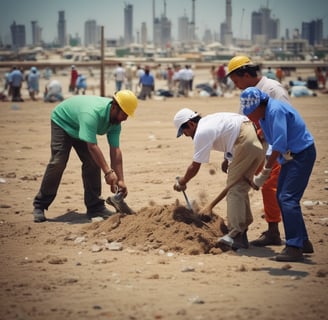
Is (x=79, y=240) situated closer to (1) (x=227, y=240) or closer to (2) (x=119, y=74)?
(1) (x=227, y=240)

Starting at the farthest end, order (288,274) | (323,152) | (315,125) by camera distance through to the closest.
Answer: (315,125)
(323,152)
(288,274)

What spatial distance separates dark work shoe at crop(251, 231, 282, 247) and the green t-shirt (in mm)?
2099

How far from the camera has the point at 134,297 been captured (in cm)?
551

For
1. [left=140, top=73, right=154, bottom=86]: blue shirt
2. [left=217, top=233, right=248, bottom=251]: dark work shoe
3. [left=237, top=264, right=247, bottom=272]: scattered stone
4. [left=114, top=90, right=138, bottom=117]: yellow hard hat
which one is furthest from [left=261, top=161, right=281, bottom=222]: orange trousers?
[left=140, top=73, right=154, bottom=86]: blue shirt

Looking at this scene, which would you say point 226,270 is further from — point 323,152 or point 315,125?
point 315,125

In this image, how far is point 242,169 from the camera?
6867 mm

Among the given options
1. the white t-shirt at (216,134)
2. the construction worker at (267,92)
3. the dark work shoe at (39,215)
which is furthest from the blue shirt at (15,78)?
the white t-shirt at (216,134)

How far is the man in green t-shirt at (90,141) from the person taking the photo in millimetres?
7840

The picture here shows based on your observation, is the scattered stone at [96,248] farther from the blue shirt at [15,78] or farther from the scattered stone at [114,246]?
the blue shirt at [15,78]

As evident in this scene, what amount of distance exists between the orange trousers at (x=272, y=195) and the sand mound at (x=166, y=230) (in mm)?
546

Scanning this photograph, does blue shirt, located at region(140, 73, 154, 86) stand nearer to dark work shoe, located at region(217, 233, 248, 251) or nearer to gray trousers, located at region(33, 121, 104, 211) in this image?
gray trousers, located at region(33, 121, 104, 211)

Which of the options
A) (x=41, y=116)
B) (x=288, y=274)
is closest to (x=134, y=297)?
(x=288, y=274)

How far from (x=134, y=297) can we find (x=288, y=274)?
1.51 m

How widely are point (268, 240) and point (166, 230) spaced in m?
1.09
